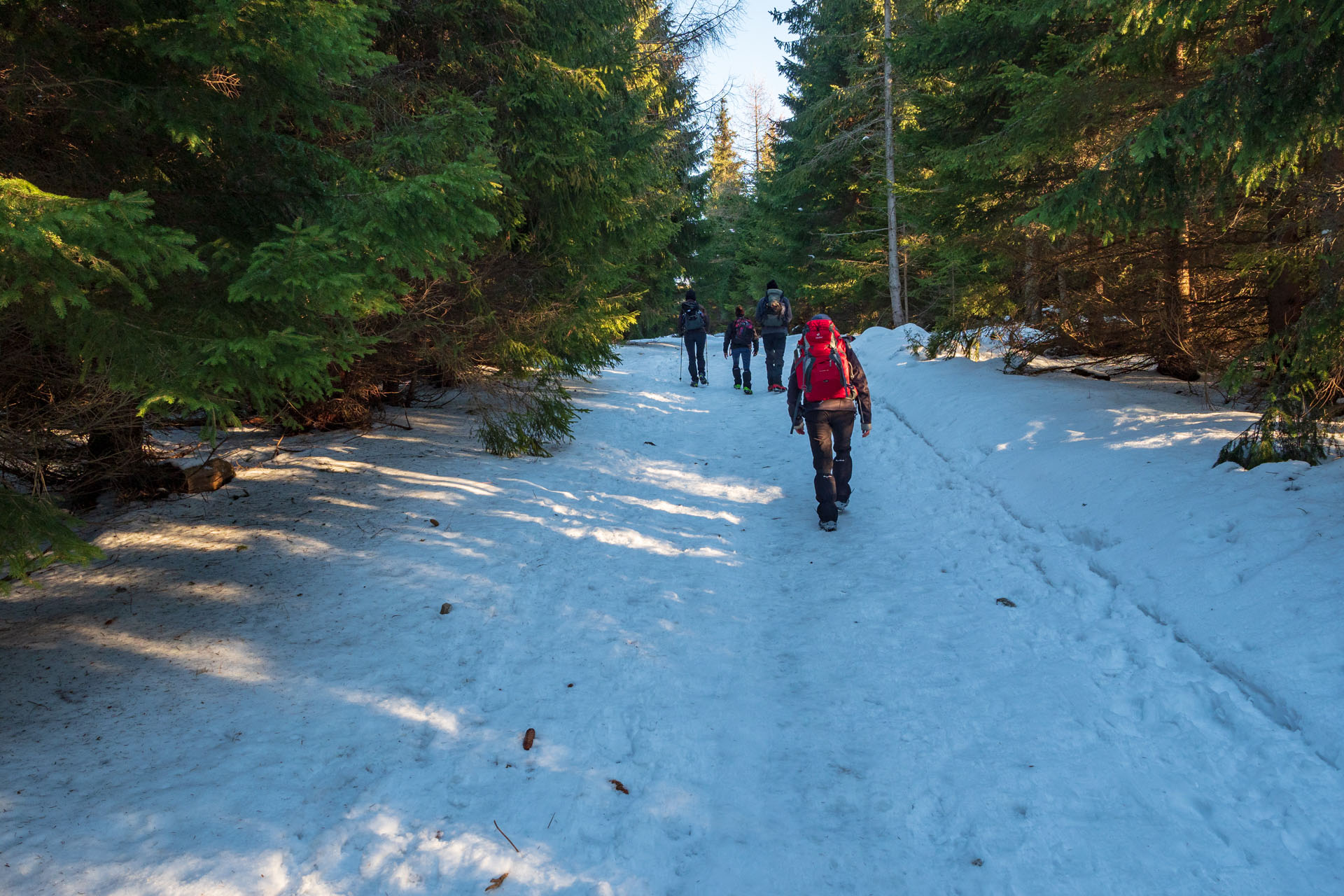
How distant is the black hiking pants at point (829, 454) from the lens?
704 centimetres

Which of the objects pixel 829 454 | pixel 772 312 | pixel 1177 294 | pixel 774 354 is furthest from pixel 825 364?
pixel 774 354

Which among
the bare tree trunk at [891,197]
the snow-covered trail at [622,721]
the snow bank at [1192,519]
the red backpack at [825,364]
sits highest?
the bare tree trunk at [891,197]

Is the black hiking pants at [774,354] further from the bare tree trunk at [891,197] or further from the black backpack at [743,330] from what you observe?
the bare tree trunk at [891,197]

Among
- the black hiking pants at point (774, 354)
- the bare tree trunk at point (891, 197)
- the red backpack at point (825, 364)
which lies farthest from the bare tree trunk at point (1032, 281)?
the bare tree trunk at point (891, 197)

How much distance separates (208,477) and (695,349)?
11585 mm

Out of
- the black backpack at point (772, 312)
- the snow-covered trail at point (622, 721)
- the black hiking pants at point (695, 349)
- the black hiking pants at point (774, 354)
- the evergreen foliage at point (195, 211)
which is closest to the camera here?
the snow-covered trail at point (622, 721)

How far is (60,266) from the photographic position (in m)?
2.90

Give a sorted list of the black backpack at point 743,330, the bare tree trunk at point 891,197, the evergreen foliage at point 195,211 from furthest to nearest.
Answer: the bare tree trunk at point 891,197 → the black backpack at point 743,330 → the evergreen foliage at point 195,211

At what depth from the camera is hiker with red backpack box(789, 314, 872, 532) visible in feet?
23.2

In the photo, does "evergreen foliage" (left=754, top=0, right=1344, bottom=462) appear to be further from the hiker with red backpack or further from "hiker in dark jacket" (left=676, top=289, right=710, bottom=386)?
"hiker in dark jacket" (left=676, top=289, right=710, bottom=386)

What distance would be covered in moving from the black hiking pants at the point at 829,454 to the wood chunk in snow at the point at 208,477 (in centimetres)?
639

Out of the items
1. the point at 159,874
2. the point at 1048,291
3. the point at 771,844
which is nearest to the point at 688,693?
the point at 771,844

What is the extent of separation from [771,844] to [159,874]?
8.75 ft

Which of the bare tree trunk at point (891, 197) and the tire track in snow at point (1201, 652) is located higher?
the bare tree trunk at point (891, 197)
